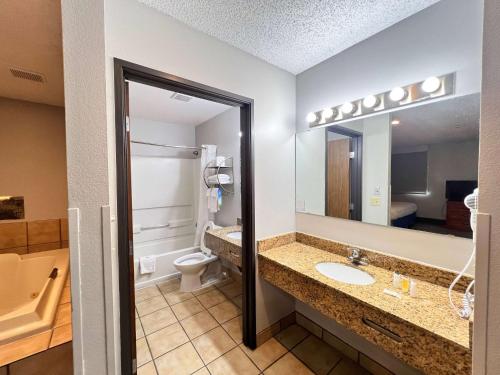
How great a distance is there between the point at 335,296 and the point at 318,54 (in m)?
1.81

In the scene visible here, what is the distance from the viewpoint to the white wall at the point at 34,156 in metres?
2.00

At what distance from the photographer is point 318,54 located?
1.68 m

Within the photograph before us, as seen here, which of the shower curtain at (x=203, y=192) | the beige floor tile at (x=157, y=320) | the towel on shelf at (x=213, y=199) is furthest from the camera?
the shower curtain at (x=203, y=192)

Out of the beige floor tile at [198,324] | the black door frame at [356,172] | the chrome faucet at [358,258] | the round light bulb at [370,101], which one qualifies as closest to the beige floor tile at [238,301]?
the beige floor tile at [198,324]

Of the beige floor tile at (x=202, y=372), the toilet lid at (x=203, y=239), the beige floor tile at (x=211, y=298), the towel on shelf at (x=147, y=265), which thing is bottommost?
the beige floor tile at (x=202, y=372)

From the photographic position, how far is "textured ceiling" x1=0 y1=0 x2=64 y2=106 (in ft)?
3.61

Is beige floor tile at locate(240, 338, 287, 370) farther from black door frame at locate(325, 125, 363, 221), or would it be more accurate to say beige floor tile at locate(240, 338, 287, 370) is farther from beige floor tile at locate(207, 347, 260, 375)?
black door frame at locate(325, 125, 363, 221)

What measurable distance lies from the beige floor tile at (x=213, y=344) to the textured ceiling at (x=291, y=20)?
2464mm

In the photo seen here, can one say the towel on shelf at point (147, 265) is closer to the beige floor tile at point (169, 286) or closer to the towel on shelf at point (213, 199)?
the beige floor tile at point (169, 286)

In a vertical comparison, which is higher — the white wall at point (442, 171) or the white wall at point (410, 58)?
the white wall at point (410, 58)

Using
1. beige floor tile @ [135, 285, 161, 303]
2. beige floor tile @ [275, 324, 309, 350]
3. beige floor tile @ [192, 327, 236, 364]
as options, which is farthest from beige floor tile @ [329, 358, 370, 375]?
beige floor tile @ [135, 285, 161, 303]

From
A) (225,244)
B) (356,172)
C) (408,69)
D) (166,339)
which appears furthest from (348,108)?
(166,339)

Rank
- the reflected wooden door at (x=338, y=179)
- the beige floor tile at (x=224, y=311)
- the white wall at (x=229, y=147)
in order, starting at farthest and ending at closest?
the white wall at (x=229, y=147) → the beige floor tile at (x=224, y=311) → the reflected wooden door at (x=338, y=179)

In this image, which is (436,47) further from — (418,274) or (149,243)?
(149,243)
